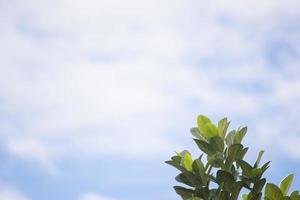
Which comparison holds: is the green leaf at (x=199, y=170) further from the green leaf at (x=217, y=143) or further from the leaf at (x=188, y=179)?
the green leaf at (x=217, y=143)

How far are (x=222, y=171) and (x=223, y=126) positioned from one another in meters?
0.72

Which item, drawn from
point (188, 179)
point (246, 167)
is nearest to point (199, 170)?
point (188, 179)

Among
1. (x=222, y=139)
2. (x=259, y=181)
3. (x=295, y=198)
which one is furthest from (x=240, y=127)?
(x=295, y=198)

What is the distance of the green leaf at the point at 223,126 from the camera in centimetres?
577

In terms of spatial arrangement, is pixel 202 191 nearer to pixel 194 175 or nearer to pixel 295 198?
pixel 194 175

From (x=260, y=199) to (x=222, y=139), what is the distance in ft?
2.90

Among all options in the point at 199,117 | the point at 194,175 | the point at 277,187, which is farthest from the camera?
the point at 199,117

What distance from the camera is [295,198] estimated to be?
520 centimetres

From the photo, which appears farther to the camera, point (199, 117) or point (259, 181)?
point (199, 117)

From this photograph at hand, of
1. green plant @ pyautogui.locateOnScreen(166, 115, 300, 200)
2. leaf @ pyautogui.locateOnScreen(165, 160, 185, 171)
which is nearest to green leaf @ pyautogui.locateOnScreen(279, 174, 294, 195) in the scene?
green plant @ pyautogui.locateOnScreen(166, 115, 300, 200)

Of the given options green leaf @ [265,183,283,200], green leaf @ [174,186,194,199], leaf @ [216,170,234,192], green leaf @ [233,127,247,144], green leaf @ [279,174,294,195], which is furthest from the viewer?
green leaf @ [233,127,247,144]

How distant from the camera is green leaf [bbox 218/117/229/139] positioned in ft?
18.9

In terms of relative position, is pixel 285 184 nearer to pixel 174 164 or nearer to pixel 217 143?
pixel 217 143

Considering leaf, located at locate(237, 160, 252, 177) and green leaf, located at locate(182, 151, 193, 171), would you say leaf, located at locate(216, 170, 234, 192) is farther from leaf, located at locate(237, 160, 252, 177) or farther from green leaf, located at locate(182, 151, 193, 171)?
green leaf, located at locate(182, 151, 193, 171)
